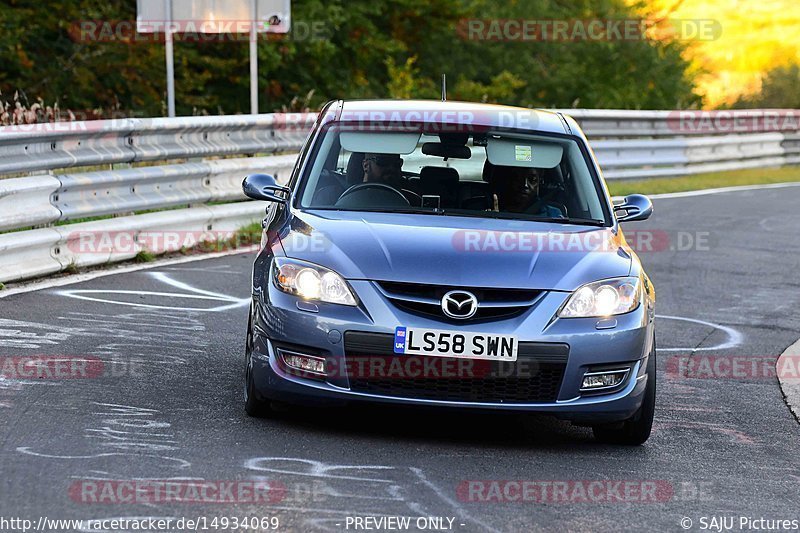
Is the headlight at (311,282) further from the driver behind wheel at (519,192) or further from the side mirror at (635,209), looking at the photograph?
the side mirror at (635,209)

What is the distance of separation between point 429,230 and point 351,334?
2.69ft

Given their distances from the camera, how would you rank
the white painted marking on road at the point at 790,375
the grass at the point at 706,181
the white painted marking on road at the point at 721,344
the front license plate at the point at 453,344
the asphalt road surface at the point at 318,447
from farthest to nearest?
the grass at the point at 706,181
the white painted marking on road at the point at 721,344
the white painted marking on road at the point at 790,375
the front license plate at the point at 453,344
the asphalt road surface at the point at 318,447

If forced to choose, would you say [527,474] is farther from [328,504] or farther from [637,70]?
[637,70]

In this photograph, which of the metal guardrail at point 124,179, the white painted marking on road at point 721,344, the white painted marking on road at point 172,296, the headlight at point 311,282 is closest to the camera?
the headlight at point 311,282

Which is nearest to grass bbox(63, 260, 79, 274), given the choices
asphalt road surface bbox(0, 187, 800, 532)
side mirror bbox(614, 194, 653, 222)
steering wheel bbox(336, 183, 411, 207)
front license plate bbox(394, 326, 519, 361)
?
asphalt road surface bbox(0, 187, 800, 532)

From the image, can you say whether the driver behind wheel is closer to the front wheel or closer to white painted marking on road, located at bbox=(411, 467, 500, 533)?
the front wheel

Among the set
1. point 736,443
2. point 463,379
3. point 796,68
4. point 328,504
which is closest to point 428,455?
point 463,379

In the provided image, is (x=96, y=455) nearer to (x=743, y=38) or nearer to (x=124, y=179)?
(x=124, y=179)

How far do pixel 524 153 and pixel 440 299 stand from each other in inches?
67.9

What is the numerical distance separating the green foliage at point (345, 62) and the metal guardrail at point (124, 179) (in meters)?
5.54

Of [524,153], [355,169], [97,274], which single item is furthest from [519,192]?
[97,274]

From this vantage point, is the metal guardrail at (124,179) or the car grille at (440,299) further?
the metal guardrail at (124,179)

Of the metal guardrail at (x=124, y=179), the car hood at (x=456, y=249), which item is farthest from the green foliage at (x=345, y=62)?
the car hood at (x=456, y=249)

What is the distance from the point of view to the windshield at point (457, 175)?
7422 mm
